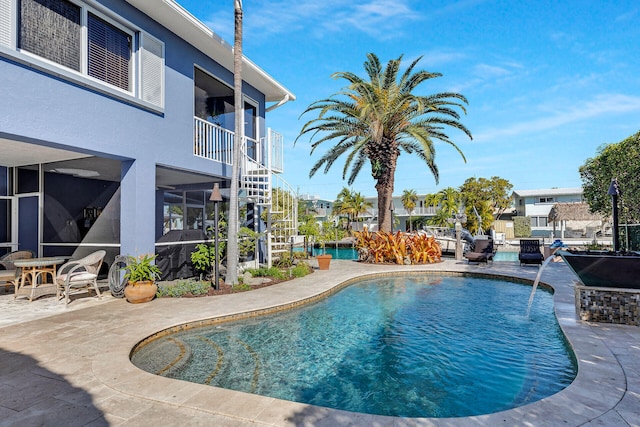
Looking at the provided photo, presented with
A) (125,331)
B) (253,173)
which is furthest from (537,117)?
(125,331)

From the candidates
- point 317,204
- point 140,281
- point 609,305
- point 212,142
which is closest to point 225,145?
point 212,142

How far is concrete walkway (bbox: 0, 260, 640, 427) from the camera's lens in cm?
247

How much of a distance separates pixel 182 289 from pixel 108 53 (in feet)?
16.9

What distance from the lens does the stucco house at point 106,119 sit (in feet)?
17.8

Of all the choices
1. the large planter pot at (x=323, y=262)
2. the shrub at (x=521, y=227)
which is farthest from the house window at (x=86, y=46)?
the shrub at (x=521, y=227)

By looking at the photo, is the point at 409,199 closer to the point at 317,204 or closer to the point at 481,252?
the point at 317,204

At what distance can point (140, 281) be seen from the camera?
6570 mm

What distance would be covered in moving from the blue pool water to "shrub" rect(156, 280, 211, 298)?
210cm

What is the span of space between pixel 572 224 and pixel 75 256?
3417cm

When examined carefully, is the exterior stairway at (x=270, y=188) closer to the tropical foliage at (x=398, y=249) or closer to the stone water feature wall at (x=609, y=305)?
the tropical foliage at (x=398, y=249)

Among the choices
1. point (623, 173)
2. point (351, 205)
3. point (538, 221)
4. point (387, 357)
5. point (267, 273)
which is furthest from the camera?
point (351, 205)

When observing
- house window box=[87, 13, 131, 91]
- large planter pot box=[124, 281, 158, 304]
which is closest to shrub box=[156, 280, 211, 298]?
large planter pot box=[124, 281, 158, 304]

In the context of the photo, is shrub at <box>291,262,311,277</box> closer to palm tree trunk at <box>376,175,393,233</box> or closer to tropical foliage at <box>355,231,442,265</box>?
tropical foliage at <box>355,231,442,265</box>

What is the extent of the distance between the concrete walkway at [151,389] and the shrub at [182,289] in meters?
1.64
